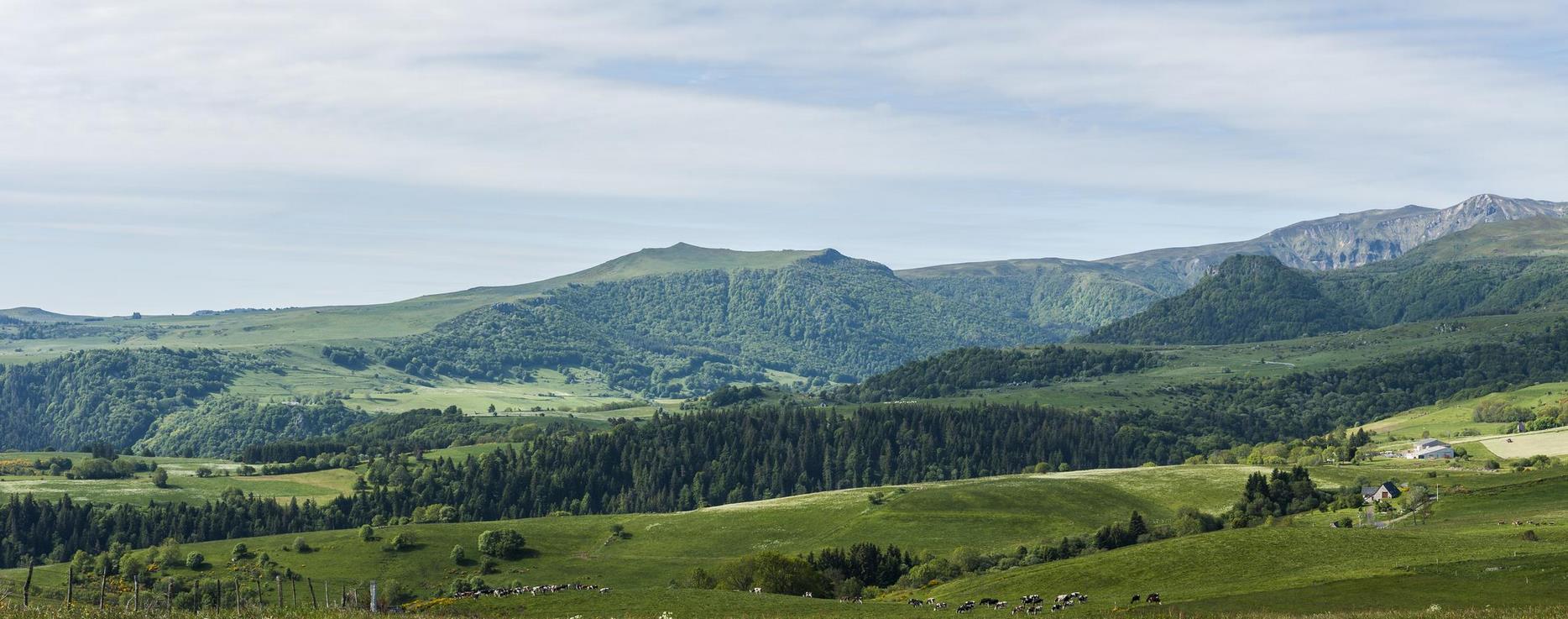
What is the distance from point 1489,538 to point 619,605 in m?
73.3

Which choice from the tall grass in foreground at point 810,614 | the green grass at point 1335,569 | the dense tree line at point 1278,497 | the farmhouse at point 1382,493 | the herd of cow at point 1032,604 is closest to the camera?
Answer: the tall grass in foreground at point 810,614

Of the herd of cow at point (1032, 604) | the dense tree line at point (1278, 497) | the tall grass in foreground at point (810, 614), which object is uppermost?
the tall grass in foreground at point (810, 614)

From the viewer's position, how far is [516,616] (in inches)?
3760

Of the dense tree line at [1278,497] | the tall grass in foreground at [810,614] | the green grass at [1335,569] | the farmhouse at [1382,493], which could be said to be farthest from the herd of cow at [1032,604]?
the farmhouse at [1382,493]

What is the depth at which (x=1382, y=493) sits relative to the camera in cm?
18962

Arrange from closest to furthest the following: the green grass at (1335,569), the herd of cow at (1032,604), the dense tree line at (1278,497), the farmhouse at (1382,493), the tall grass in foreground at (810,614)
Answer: the tall grass in foreground at (810,614) < the green grass at (1335,569) < the herd of cow at (1032,604) < the dense tree line at (1278,497) < the farmhouse at (1382,493)

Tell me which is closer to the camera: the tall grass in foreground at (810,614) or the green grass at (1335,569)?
the tall grass in foreground at (810,614)

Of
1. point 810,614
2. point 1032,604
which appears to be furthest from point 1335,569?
point 810,614

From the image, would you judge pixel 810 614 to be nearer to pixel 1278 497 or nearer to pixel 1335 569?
pixel 1335 569

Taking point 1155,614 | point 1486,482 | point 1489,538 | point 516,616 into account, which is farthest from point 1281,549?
point 1486,482

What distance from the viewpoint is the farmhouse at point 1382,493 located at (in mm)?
183500

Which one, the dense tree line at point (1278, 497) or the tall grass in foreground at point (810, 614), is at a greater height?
the tall grass in foreground at point (810, 614)

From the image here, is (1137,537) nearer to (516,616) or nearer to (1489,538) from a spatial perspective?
(1489,538)

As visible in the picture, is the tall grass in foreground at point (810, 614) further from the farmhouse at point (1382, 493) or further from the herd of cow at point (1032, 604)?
the farmhouse at point (1382, 493)
